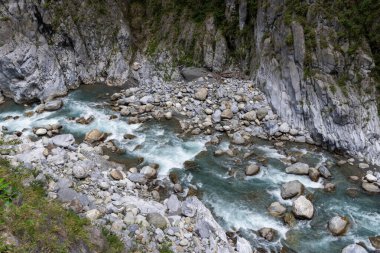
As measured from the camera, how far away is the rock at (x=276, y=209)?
16141 millimetres

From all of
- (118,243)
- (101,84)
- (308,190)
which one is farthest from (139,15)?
(118,243)

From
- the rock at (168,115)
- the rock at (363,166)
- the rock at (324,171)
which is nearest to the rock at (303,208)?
the rock at (324,171)

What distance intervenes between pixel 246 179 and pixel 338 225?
17.9 ft

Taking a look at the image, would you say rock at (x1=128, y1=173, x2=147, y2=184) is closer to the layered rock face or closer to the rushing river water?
the rushing river water

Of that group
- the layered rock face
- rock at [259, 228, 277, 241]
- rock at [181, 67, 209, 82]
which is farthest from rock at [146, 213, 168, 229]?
rock at [181, 67, 209, 82]

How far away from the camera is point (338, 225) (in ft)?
50.0

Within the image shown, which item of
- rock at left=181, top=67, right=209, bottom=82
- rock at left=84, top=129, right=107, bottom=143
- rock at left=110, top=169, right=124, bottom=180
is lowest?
rock at left=110, top=169, right=124, bottom=180

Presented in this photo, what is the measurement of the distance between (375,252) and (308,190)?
14.7 feet

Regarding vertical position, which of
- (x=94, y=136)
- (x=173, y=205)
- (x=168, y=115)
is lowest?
(x=173, y=205)

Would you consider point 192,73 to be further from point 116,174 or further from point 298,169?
point 116,174

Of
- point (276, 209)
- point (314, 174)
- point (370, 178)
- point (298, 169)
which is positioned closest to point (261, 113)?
point (298, 169)

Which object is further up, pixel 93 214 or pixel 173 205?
pixel 93 214

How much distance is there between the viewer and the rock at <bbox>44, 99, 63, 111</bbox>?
26.2 m

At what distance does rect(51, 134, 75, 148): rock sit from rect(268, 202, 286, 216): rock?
12912 mm
